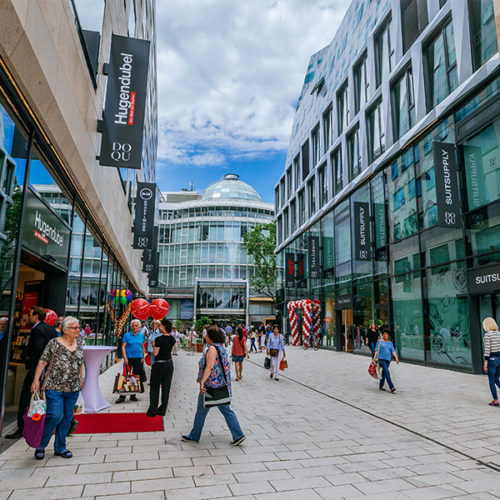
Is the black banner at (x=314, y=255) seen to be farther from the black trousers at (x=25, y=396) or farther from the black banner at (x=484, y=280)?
the black trousers at (x=25, y=396)

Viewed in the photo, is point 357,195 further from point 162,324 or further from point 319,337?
point 162,324

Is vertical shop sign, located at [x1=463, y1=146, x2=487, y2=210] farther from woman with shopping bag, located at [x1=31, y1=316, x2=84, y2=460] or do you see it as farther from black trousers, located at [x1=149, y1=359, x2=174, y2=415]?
woman with shopping bag, located at [x1=31, y1=316, x2=84, y2=460]

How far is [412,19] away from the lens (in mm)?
18078

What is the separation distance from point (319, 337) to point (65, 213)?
77.9ft

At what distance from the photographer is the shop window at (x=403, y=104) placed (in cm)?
1798

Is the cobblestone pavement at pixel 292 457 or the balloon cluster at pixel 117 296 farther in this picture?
the balloon cluster at pixel 117 296

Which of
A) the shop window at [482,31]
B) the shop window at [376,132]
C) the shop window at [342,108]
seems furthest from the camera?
the shop window at [342,108]

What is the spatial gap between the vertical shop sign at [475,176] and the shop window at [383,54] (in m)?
8.10

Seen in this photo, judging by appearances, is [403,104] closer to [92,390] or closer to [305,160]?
[305,160]

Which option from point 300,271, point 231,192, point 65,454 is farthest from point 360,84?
point 231,192

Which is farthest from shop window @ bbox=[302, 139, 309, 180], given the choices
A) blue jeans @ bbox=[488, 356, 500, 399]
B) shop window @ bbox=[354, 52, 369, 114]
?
blue jeans @ bbox=[488, 356, 500, 399]

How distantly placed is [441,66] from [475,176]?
5.04 meters

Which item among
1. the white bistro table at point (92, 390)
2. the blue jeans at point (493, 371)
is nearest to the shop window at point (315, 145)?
the blue jeans at point (493, 371)

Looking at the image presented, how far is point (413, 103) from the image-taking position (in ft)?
58.2
